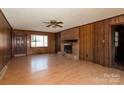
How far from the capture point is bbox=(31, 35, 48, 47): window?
9.95m

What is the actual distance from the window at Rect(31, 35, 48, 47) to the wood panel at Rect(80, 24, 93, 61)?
16.0 feet

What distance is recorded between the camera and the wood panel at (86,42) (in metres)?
6.10

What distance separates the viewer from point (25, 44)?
9328 millimetres

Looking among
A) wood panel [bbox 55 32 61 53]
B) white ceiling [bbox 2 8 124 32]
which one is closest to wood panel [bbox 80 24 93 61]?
white ceiling [bbox 2 8 124 32]

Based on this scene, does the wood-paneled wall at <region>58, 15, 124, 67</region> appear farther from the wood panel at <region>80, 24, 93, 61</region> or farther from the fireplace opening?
the fireplace opening

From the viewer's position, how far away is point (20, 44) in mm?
9008

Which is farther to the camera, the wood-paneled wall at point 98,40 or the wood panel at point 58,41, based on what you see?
the wood panel at point 58,41

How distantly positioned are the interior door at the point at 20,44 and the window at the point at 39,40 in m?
0.82

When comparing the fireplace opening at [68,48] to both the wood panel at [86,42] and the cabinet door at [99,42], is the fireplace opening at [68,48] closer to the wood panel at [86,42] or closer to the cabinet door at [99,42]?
the wood panel at [86,42]

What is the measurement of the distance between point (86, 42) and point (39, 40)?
5482mm

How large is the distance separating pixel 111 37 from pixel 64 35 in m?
4.85

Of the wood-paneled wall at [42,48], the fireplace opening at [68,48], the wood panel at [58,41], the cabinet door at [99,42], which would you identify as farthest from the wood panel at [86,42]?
the wood-paneled wall at [42,48]
